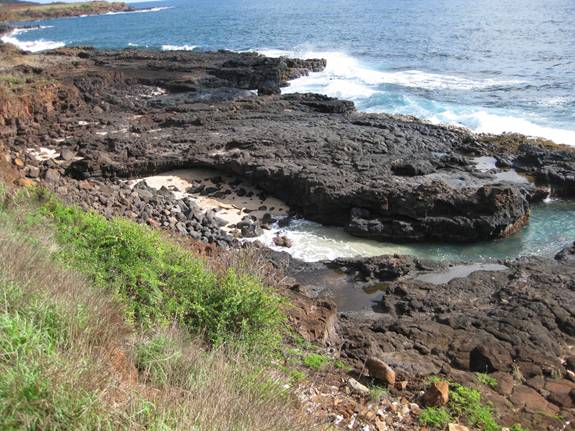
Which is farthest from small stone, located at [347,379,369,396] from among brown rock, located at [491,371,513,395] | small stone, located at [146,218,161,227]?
small stone, located at [146,218,161,227]

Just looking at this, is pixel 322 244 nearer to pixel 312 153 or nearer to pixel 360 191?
pixel 360 191

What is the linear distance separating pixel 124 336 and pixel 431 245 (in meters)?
11.8

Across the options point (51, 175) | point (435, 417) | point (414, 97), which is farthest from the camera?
point (414, 97)

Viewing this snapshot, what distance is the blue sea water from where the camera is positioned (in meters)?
17.1

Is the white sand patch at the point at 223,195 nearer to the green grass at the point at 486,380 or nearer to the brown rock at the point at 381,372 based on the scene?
the brown rock at the point at 381,372

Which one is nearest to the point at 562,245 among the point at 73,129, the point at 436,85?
the point at 73,129

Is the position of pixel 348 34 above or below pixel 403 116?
above

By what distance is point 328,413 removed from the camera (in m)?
6.13

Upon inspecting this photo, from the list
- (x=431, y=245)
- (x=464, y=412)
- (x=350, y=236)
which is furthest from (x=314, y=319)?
(x=431, y=245)

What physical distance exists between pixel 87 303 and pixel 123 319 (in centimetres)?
80

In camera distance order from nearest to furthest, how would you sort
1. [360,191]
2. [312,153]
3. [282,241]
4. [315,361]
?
[315,361]
[282,241]
[360,191]
[312,153]

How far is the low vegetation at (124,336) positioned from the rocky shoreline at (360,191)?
2428mm

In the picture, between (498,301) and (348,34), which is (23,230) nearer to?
(498,301)

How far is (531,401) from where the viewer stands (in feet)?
25.2
